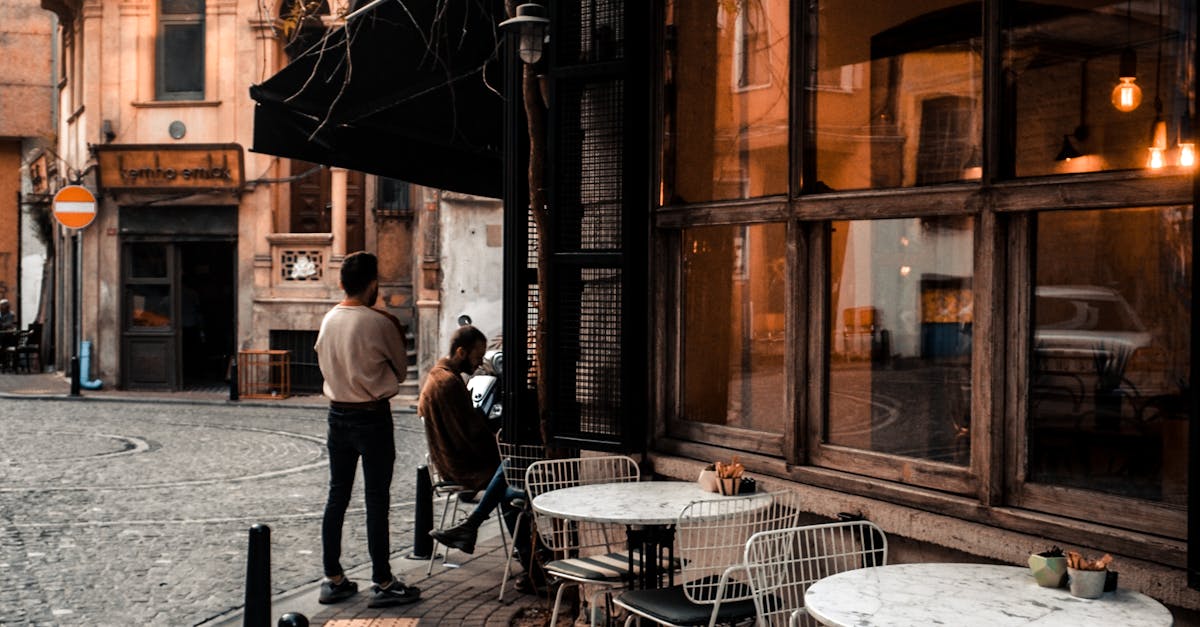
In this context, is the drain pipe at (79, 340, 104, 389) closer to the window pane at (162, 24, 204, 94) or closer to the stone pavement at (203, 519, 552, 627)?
the window pane at (162, 24, 204, 94)

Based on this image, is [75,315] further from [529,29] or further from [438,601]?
[529,29]

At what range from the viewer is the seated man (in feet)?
28.9

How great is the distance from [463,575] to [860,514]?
3.78 meters

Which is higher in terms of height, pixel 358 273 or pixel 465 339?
pixel 358 273

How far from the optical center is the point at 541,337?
7.32 m

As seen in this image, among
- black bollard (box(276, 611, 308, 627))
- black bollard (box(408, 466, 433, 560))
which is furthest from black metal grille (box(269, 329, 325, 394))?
black bollard (box(276, 611, 308, 627))

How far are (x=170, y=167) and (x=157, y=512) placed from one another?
49.0 feet

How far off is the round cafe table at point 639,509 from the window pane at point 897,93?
1519 mm

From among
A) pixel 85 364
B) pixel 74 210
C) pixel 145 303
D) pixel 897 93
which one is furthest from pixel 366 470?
pixel 85 364

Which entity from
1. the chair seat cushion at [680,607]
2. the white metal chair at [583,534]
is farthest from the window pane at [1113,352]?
the white metal chair at [583,534]

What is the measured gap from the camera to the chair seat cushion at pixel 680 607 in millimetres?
5199

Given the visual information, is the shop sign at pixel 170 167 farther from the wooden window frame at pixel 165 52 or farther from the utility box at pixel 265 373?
the utility box at pixel 265 373

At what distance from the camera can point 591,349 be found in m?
7.20

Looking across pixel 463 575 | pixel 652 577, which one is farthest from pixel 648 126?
pixel 463 575
